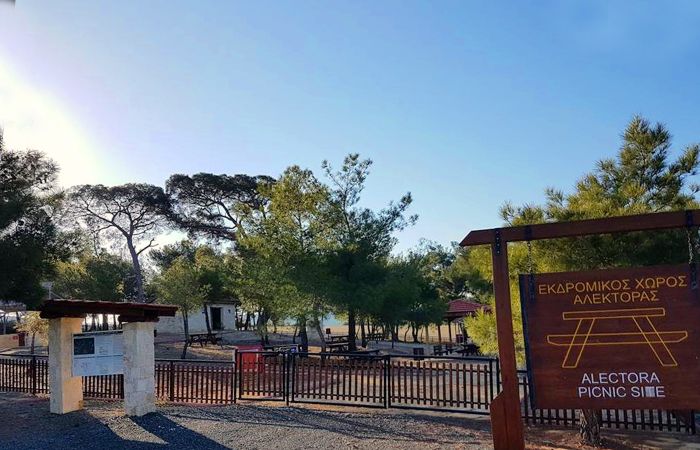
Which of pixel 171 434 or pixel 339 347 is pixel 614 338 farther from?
pixel 339 347

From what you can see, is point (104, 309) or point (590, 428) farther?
point (104, 309)

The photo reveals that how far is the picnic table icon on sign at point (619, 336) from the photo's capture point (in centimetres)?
538

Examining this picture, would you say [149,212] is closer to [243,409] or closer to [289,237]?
[289,237]

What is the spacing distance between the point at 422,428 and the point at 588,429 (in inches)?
93.0

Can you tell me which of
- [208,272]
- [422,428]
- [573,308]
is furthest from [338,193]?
[208,272]

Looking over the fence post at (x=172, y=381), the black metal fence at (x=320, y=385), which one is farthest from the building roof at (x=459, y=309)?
the fence post at (x=172, y=381)

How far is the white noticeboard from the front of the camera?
32.8 feet

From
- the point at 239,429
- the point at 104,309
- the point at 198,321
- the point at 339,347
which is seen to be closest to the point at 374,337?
the point at 339,347

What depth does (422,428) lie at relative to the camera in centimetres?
869

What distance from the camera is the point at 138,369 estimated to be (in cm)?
966

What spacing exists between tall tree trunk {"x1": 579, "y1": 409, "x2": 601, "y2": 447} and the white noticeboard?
7497mm

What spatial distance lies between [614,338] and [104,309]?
8.02 metres

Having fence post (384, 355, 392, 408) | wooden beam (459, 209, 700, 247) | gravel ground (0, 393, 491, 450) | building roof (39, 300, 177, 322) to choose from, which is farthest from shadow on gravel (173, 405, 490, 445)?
wooden beam (459, 209, 700, 247)

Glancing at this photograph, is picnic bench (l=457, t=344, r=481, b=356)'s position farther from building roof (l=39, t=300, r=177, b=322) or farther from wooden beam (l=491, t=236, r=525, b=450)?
wooden beam (l=491, t=236, r=525, b=450)
